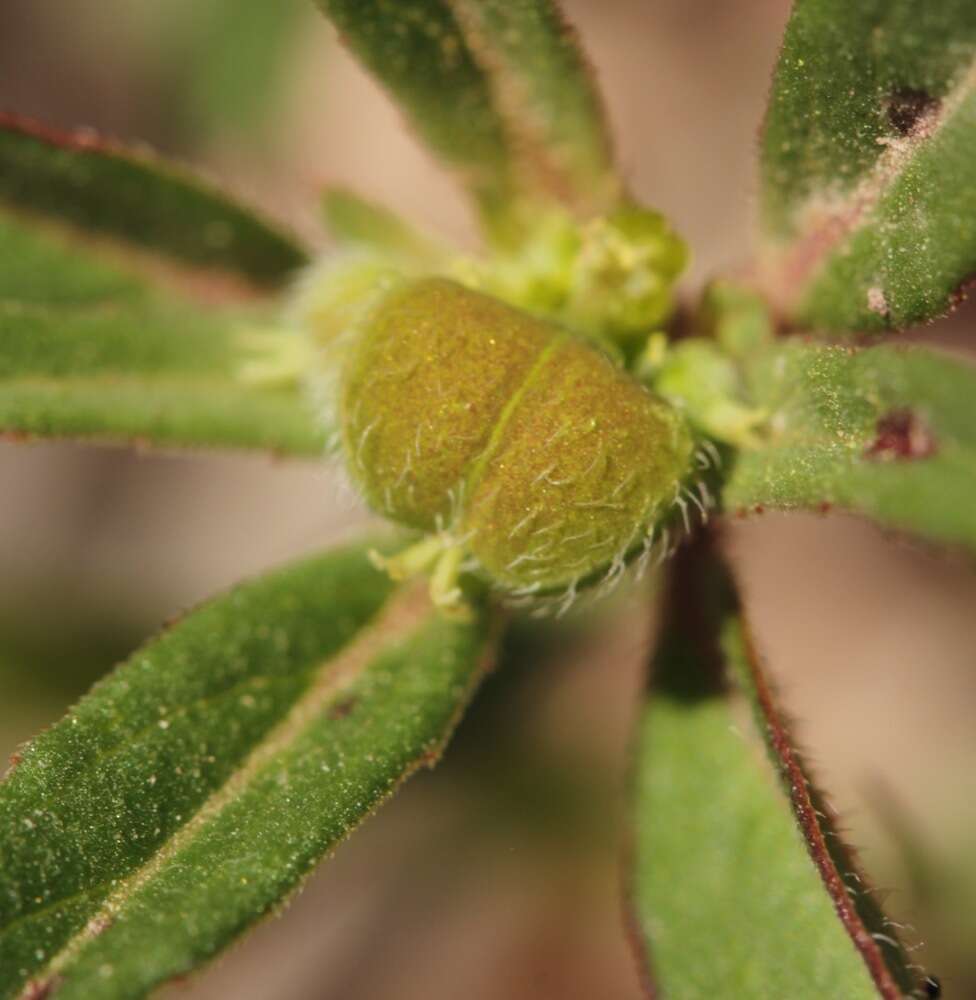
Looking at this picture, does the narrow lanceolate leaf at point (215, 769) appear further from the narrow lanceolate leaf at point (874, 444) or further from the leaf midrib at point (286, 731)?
the narrow lanceolate leaf at point (874, 444)

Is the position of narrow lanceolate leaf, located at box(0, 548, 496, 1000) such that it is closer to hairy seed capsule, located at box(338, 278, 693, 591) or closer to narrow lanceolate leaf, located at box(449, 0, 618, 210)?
hairy seed capsule, located at box(338, 278, 693, 591)

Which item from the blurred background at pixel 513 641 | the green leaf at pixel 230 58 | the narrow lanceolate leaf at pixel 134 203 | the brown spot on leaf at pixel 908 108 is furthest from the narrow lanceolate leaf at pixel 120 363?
the green leaf at pixel 230 58

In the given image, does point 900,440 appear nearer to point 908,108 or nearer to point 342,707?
point 908,108

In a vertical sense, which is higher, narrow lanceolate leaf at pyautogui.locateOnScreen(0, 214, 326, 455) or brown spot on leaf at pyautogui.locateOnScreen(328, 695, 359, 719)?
narrow lanceolate leaf at pyautogui.locateOnScreen(0, 214, 326, 455)

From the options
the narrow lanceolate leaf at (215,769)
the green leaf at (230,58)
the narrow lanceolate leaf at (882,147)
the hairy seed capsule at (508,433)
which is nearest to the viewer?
the narrow lanceolate leaf at (882,147)

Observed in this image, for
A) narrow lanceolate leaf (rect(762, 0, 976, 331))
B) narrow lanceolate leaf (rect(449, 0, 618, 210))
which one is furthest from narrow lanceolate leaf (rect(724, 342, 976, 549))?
narrow lanceolate leaf (rect(449, 0, 618, 210))

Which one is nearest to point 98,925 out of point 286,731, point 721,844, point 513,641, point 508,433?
point 286,731
